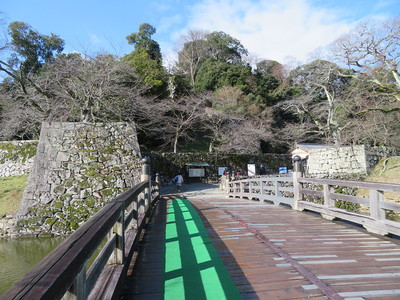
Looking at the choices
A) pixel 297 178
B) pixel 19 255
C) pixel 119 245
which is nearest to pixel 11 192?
pixel 19 255

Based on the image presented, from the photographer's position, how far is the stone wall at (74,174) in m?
11.8

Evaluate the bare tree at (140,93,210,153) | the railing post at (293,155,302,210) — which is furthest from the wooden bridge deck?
the bare tree at (140,93,210,153)

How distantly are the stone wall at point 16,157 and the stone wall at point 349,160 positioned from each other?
16962 mm

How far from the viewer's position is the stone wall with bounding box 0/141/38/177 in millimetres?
17031

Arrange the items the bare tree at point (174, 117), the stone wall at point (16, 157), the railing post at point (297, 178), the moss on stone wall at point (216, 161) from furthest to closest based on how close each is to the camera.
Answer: the bare tree at point (174, 117)
the moss on stone wall at point (216, 161)
the stone wall at point (16, 157)
the railing post at point (297, 178)

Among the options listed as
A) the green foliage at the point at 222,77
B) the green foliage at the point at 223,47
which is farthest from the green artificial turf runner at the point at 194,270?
the green foliage at the point at 223,47

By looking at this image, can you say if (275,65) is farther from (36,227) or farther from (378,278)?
(378,278)

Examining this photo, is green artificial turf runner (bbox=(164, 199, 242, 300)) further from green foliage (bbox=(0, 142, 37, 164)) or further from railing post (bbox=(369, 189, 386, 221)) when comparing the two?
green foliage (bbox=(0, 142, 37, 164))

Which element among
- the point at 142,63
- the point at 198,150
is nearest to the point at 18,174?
the point at 142,63

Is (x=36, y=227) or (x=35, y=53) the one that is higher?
(x=35, y=53)

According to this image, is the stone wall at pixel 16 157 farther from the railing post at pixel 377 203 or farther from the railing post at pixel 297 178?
the railing post at pixel 377 203

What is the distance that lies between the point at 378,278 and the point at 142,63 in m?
24.3

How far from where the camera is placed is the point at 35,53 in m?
21.4

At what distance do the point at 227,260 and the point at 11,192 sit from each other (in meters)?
14.5
